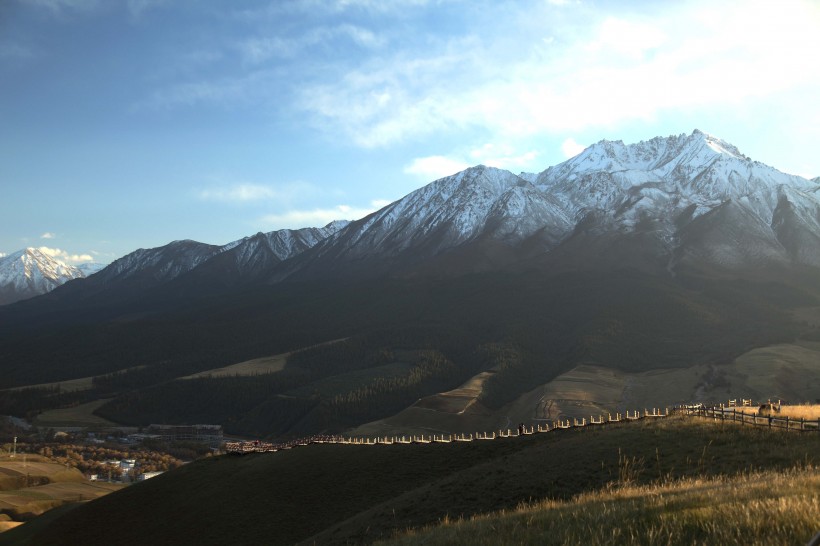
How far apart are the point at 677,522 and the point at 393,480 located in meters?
43.9

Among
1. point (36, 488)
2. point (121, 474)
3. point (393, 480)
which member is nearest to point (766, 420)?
point (393, 480)

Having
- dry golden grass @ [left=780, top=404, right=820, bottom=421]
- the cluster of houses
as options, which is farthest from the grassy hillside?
the cluster of houses

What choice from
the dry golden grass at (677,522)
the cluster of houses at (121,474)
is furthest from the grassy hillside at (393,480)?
the cluster of houses at (121,474)

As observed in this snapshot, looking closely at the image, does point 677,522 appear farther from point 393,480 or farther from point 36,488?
point 36,488

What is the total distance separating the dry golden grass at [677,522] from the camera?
45.7 feet

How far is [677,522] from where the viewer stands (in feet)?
51.1

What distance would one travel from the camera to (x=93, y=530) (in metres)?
65.6

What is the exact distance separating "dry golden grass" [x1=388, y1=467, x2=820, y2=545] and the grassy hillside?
12143mm

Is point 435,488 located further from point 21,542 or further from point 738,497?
point 21,542

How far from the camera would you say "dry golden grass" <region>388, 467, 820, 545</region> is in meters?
13.9

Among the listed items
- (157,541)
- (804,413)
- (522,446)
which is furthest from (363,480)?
(804,413)

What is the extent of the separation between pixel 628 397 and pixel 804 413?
149973 millimetres

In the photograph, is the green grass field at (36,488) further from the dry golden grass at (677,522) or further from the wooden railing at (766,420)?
the dry golden grass at (677,522)

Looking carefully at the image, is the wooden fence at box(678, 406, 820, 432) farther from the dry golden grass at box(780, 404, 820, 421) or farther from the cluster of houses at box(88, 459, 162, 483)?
the cluster of houses at box(88, 459, 162, 483)
